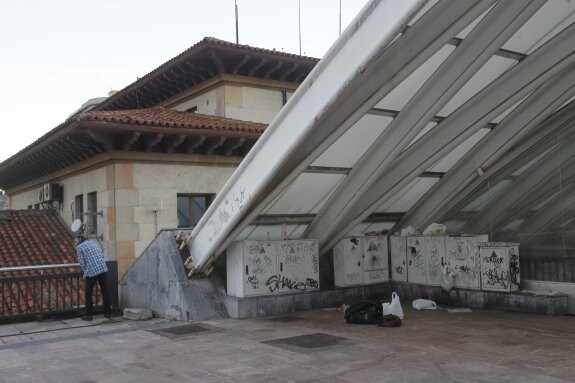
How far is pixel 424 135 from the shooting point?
35.4 feet

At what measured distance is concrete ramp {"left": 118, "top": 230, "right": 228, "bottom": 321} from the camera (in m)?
10.9

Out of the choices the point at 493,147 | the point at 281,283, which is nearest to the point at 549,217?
the point at 493,147

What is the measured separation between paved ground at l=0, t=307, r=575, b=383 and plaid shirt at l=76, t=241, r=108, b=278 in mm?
1094

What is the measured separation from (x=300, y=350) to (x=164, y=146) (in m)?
9.43

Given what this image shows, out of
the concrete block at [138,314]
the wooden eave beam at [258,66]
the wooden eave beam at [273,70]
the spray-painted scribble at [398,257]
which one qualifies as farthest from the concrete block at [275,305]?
the wooden eave beam at [273,70]

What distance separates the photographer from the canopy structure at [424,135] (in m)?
8.38

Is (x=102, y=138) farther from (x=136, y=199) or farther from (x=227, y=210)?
(x=227, y=210)

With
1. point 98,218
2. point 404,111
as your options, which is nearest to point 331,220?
point 404,111

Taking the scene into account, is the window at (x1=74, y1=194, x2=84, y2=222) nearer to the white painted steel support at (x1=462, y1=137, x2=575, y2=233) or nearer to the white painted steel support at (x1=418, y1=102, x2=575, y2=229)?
the white painted steel support at (x1=418, y1=102, x2=575, y2=229)

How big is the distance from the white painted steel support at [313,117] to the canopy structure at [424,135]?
0.06ft

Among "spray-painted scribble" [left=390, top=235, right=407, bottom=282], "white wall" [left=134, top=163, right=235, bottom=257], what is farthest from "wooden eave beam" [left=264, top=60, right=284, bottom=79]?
"spray-painted scribble" [left=390, top=235, right=407, bottom=282]

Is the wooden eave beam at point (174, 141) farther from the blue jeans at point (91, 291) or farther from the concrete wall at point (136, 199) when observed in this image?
the blue jeans at point (91, 291)

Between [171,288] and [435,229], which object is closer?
[171,288]

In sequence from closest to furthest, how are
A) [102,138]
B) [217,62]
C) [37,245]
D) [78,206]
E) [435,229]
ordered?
[435,229]
[102,138]
[37,245]
[217,62]
[78,206]
